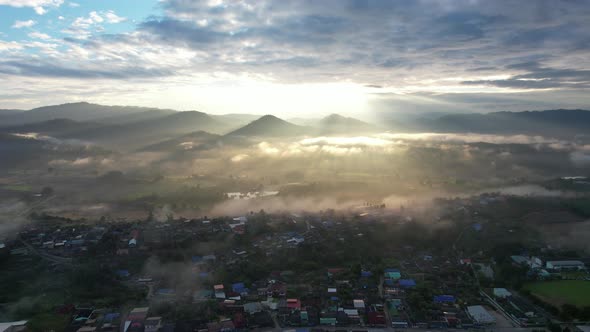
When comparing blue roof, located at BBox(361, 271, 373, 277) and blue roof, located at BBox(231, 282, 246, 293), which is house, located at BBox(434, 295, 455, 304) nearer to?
blue roof, located at BBox(361, 271, 373, 277)

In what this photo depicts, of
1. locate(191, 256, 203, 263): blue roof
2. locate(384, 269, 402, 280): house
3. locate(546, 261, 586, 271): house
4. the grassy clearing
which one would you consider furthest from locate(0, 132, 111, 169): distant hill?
locate(546, 261, 586, 271): house

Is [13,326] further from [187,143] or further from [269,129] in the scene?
[269,129]

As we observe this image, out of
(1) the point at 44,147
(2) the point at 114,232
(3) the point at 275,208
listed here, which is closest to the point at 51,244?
(2) the point at 114,232

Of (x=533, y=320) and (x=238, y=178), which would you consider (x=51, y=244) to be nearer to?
(x=238, y=178)

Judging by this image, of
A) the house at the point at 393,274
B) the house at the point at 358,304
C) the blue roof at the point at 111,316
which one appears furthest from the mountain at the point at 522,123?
the blue roof at the point at 111,316

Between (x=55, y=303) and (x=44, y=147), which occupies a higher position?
(x=44, y=147)

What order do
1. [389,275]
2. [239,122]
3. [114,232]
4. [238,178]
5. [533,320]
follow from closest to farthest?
1. [533,320]
2. [389,275]
3. [114,232]
4. [238,178]
5. [239,122]

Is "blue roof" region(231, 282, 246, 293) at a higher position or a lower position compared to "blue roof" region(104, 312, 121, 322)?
higher
